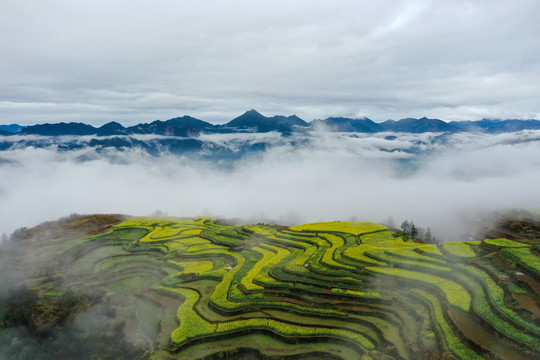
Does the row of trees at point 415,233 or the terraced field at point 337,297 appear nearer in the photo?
the terraced field at point 337,297

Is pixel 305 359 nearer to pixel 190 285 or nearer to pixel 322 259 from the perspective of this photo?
pixel 322 259

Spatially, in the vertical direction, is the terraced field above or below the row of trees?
above

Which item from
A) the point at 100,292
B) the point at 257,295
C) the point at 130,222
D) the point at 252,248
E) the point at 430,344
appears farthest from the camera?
the point at 130,222

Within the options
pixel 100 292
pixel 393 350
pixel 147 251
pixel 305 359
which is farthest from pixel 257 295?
pixel 147 251

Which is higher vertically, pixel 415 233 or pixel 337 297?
Result: pixel 337 297

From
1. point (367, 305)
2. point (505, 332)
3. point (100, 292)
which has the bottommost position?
point (100, 292)

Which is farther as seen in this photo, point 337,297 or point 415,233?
point 415,233

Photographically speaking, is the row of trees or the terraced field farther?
the row of trees

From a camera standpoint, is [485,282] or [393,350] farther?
[485,282]
